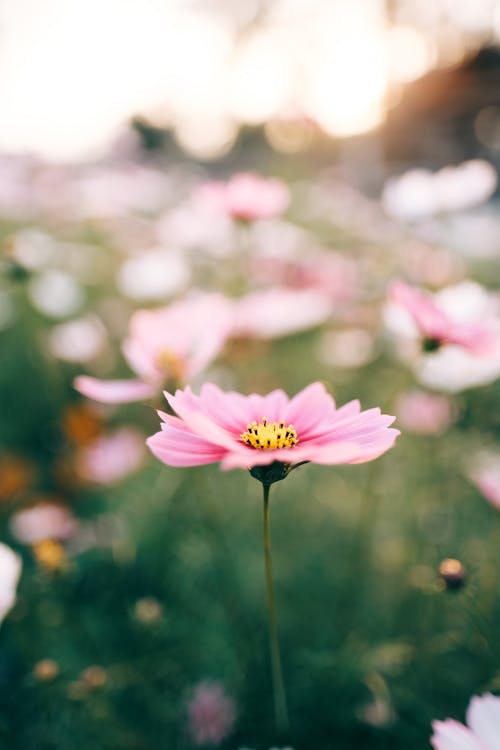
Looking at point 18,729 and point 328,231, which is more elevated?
point 328,231

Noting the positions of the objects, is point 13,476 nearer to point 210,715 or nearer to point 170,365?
point 210,715

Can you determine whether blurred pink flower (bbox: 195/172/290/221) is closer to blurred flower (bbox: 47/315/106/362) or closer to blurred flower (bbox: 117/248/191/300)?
blurred flower (bbox: 117/248/191/300)

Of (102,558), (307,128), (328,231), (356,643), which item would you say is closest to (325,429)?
(356,643)

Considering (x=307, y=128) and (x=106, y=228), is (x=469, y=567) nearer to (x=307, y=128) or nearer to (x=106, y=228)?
(x=106, y=228)

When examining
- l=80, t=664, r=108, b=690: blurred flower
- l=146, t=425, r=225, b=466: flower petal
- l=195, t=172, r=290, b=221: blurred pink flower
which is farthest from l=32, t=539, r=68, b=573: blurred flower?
l=195, t=172, r=290, b=221: blurred pink flower

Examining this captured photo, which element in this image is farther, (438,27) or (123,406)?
(438,27)

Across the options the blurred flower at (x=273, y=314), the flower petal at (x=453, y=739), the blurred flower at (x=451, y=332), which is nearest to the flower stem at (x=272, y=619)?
the flower petal at (x=453, y=739)

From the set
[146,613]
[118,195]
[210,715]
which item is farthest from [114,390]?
[118,195]
